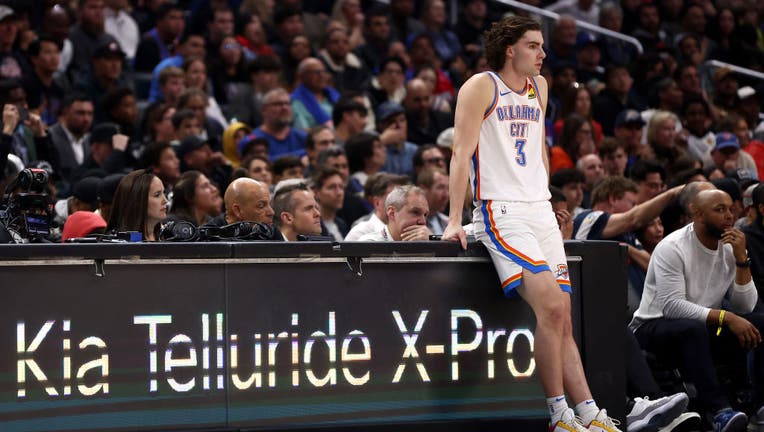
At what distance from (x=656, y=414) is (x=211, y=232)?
2.75 metres

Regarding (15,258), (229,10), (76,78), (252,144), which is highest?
(229,10)

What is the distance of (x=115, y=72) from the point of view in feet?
41.9

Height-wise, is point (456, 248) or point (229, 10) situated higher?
point (229, 10)

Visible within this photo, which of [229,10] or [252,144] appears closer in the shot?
[252,144]

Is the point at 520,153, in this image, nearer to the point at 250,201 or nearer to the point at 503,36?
the point at 503,36

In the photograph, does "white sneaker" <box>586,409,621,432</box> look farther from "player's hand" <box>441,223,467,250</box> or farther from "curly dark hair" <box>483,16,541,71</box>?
"curly dark hair" <box>483,16,541,71</box>

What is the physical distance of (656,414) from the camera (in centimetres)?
713

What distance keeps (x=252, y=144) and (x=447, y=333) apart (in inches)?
224

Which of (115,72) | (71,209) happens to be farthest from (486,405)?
(115,72)

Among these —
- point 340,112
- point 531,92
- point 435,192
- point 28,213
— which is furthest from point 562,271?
point 340,112

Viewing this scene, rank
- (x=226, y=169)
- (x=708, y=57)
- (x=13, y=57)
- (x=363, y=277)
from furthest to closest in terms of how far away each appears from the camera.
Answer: (x=708, y=57) < (x=13, y=57) < (x=226, y=169) < (x=363, y=277)

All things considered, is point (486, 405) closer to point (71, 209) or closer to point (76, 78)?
point (71, 209)

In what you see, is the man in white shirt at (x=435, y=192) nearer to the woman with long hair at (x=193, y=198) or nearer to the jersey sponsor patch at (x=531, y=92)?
the woman with long hair at (x=193, y=198)

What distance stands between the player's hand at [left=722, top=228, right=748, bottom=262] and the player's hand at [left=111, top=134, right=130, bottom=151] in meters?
5.23
